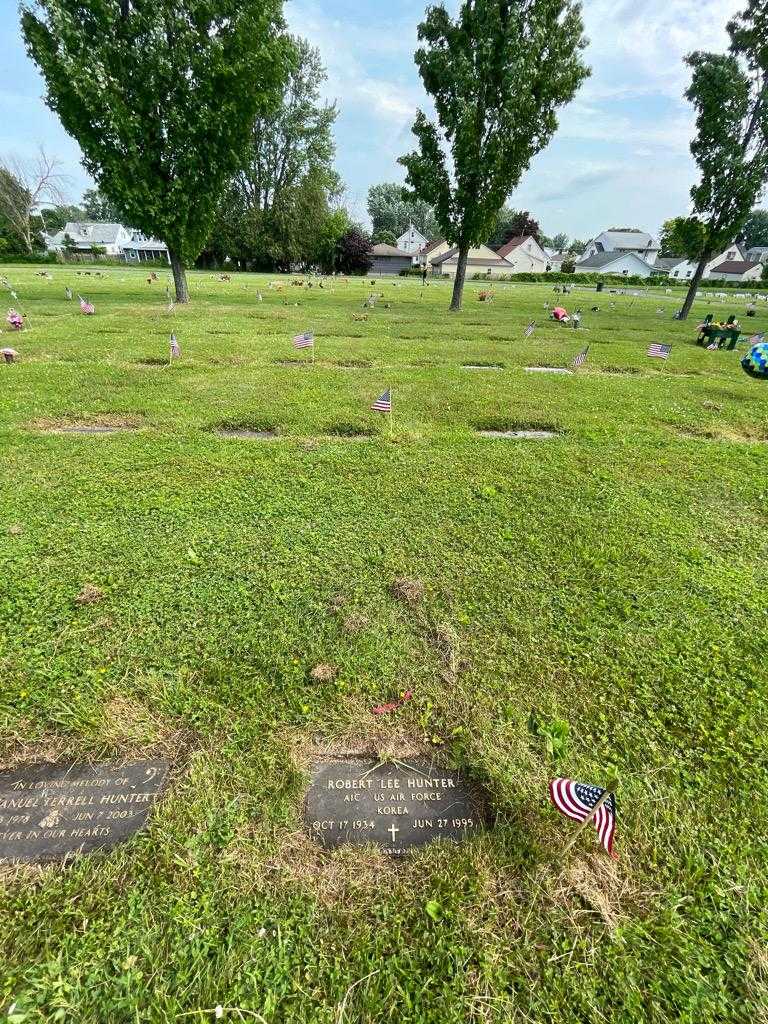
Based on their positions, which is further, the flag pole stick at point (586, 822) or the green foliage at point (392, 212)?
the green foliage at point (392, 212)

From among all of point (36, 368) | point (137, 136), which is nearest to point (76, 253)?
point (137, 136)

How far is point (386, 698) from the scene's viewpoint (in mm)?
2328

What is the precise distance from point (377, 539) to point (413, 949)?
2385 mm

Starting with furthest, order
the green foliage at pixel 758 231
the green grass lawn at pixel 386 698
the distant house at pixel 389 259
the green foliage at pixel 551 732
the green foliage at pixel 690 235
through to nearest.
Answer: the green foliage at pixel 758 231 → the distant house at pixel 389 259 → the green foliage at pixel 690 235 → the green foliage at pixel 551 732 → the green grass lawn at pixel 386 698

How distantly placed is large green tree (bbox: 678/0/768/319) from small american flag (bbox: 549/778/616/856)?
2198cm

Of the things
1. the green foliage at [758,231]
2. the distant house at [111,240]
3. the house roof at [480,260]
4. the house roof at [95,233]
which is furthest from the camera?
the green foliage at [758,231]

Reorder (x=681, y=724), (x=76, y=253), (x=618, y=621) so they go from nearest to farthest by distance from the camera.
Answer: (x=681, y=724) → (x=618, y=621) → (x=76, y=253)

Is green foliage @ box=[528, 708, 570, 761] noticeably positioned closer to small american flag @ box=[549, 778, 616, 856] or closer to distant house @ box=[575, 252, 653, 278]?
small american flag @ box=[549, 778, 616, 856]

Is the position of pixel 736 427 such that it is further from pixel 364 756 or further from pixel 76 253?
pixel 76 253

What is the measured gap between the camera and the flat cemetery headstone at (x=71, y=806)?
5.66ft

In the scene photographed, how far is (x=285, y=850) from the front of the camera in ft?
5.63

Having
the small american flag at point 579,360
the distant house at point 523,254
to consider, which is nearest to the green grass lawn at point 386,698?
the small american flag at point 579,360

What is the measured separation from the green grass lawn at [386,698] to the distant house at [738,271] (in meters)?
91.8

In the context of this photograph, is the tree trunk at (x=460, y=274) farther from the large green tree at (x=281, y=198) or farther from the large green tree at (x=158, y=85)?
the large green tree at (x=281, y=198)
